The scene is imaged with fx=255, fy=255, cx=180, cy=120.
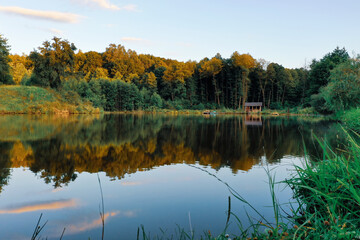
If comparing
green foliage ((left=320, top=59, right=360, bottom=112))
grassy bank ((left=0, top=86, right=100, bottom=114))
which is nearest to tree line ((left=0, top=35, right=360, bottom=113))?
grassy bank ((left=0, top=86, right=100, bottom=114))

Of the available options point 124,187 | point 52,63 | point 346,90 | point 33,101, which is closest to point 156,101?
point 52,63

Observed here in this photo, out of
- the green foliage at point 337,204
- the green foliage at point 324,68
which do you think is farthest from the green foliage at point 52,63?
the green foliage at point 324,68

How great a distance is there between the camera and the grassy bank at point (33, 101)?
3391 cm

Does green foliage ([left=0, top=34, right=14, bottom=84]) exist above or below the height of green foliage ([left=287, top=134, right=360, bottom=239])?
above

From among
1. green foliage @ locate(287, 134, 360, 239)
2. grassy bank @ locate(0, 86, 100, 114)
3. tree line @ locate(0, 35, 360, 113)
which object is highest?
tree line @ locate(0, 35, 360, 113)

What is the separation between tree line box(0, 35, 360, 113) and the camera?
167 feet

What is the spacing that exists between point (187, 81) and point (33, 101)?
123 feet

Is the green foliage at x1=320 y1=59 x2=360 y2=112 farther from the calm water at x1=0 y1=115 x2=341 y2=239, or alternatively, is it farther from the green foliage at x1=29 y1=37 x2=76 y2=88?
the green foliage at x1=29 y1=37 x2=76 y2=88

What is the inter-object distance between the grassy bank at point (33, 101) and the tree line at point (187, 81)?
11.1ft

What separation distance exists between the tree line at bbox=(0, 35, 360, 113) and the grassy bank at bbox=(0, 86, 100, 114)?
3373 mm

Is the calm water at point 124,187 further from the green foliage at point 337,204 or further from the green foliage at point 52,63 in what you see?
the green foliage at point 52,63

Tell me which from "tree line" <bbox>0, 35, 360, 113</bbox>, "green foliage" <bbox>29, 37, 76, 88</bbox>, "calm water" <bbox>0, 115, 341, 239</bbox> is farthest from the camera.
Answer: "tree line" <bbox>0, 35, 360, 113</bbox>

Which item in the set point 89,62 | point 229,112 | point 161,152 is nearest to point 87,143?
point 161,152

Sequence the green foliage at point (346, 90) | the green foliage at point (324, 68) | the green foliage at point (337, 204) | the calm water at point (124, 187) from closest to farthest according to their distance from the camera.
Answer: the green foliage at point (337, 204) < the calm water at point (124, 187) < the green foliage at point (346, 90) < the green foliage at point (324, 68)
